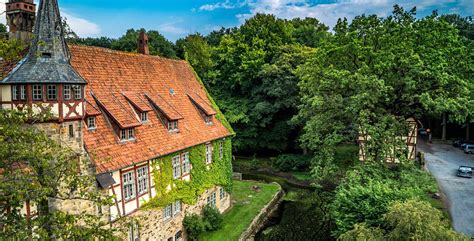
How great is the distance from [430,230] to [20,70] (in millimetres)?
15887

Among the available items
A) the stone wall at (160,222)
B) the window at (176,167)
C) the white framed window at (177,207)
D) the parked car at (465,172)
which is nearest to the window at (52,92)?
the stone wall at (160,222)

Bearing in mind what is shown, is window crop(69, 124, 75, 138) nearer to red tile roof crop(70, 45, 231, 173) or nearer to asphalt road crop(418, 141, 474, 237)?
red tile roof crop(70, 45, 231, 173)

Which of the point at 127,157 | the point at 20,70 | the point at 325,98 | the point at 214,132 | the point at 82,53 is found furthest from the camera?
the point at 214,132

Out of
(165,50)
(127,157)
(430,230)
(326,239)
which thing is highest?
(165,50)

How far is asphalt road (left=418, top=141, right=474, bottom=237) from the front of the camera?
23.3 m

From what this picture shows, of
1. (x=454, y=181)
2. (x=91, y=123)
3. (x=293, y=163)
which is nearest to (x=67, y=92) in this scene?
(x=91, y=123)

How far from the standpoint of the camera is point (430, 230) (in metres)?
13.0

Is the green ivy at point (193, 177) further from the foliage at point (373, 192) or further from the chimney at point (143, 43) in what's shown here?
the chimney at point (143, 43)

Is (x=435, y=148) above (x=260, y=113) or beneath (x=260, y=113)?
beneath

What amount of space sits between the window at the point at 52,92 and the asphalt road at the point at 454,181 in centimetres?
2307

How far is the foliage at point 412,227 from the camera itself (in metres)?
13.0

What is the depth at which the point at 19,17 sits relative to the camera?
14.1 metres

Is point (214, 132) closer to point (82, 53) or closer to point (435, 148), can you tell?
point (82, 53)

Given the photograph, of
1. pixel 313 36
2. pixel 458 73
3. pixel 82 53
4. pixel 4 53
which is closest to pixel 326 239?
pixel 458 73
